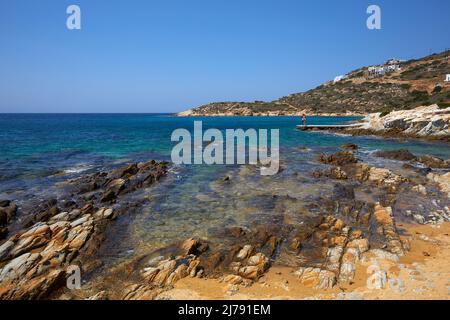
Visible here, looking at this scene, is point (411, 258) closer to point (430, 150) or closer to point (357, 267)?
point (357, 267)

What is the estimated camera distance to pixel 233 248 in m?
11.1

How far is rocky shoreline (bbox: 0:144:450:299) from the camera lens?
8.77 metres

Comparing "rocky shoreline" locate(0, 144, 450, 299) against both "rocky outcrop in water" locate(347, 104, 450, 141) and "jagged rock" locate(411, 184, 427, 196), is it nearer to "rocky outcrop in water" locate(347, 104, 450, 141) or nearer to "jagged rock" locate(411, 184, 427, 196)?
"jagged rock" locate(411, 184, 427, 196)

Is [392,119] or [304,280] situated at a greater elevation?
[392,119]

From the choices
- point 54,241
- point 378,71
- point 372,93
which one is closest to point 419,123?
point 54,241

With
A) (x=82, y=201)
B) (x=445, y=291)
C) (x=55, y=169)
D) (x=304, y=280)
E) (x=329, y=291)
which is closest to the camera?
(x=445, y=291)

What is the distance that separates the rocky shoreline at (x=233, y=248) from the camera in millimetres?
8775

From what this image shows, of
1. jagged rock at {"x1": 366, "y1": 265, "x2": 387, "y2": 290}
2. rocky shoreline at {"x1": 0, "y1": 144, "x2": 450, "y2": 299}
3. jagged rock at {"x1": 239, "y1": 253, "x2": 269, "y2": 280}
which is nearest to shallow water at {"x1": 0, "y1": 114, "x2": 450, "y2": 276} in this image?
rocky shoreline at {"x1": 0, "y1": 144, "x2": 450, "y2": 299}

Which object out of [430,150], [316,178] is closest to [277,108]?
[430,150]

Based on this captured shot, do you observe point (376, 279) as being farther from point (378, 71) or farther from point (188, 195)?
point (378, 71)

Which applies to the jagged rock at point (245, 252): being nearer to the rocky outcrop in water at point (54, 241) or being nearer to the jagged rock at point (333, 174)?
the rocky outcrop in water at point (54, 241)

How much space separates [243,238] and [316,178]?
40.0ft

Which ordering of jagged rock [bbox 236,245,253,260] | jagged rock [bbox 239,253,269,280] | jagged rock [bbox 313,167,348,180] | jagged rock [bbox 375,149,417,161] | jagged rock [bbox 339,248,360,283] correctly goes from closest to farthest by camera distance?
jagged rock [bbox 339,248,360,283] < jagged rock [bbox 239,253,269,280] < jagged rock [bbox 236,245,253,260] < jagged rock [bbox 313,167,348,180] < jagged rock [bbox 375,149,417,161]

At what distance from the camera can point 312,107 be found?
149250 mm
